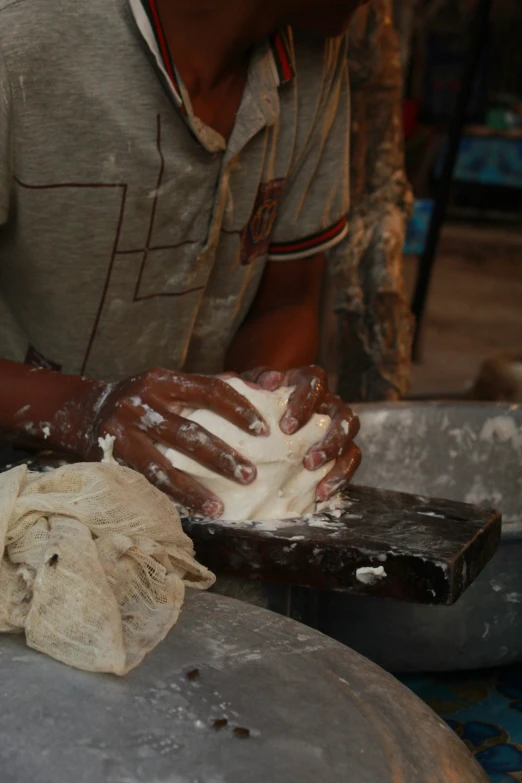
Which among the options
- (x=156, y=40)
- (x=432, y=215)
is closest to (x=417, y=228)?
(x=432, y=215)

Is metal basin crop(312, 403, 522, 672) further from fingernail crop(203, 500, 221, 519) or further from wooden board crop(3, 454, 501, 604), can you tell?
fingernail crop(203, 500, 221, 519)

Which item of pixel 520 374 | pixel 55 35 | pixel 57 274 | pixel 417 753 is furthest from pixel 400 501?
pixel 520 374

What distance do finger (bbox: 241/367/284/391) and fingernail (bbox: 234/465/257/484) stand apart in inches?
6.4

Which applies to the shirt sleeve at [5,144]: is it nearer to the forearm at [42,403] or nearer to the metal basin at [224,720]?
the forearm at [42,403]

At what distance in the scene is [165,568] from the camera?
1.18m

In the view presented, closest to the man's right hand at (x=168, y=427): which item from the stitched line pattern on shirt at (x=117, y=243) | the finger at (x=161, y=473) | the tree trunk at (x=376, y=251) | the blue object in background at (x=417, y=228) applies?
the finger at (x=161, y=473)

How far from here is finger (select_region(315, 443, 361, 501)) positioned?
1.49 metres

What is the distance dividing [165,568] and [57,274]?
740 mm

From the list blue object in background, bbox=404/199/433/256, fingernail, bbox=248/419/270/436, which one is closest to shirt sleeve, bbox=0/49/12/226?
fingernail, bbox=248/419/270/436

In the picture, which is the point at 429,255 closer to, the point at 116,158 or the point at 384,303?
the point at 384,303

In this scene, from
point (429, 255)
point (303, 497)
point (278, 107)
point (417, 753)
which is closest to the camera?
point (417, 753)

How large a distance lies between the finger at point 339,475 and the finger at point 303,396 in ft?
0.29

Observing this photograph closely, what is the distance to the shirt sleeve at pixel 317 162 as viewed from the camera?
1.91m

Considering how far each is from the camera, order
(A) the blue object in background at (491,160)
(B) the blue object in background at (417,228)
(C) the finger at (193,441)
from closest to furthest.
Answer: (C) the finger at (193,441) → (B) the blue object in background at (417,228) → (A) the blue object in background at (491,160)
